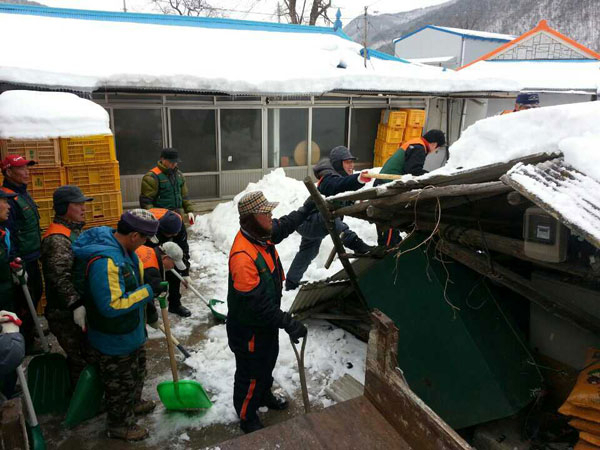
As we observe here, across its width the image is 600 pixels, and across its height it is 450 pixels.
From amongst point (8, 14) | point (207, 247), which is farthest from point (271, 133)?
point (8, 14)

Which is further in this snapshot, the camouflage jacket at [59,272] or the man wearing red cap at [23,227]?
the man wearing red cap at [23,227]

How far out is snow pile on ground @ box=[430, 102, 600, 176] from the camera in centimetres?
247

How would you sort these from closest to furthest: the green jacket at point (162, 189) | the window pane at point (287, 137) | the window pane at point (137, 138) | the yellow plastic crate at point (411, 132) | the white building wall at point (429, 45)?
the green jacket at point (162, 189) < the window pane at point (137, 138) < the window pane at point (287, 137) < the yellow plastic crate at point (411, 132) < the white building wall at point (429, 45)

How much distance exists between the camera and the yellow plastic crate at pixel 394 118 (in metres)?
12.3

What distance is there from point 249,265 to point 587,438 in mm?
2488

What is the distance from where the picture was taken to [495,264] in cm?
335

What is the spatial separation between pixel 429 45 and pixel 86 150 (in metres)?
38.3

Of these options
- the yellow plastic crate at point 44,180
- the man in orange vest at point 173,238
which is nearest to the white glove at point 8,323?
the man in orange vest at point 173,238

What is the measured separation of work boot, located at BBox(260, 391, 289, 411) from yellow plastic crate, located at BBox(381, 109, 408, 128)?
9747 millimetres

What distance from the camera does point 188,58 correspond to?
1055 centimetres

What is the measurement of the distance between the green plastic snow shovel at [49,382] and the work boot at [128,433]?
0.65 metres

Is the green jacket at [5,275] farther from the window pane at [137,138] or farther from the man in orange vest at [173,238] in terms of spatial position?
the window pane at [137,138]

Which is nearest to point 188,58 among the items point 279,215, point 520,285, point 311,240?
point 279,215

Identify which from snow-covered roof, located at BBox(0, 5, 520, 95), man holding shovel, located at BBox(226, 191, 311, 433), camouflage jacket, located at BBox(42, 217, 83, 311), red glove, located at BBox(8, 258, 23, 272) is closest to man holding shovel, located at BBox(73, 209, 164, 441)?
camouflage jacket, located at BBox(42, 217, 83, 311)
